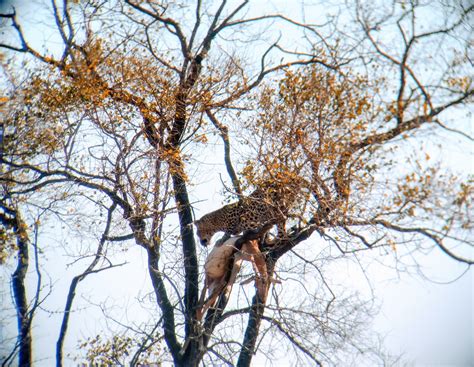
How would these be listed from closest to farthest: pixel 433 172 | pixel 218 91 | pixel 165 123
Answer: pixel 433 172 → pixel 165 123 → pixel 218 91

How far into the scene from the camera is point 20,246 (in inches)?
393

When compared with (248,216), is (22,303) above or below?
below

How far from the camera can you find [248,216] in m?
9.75

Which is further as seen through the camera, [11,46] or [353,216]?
[11,46]

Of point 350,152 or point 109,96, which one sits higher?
point 109,96

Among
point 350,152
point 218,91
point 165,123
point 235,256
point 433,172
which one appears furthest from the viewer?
point 218,91

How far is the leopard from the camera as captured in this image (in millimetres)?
8398

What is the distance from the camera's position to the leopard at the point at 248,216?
27.6ft

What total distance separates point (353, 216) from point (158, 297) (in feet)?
12.5

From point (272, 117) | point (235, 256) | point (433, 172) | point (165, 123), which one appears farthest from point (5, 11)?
point (433, 172)

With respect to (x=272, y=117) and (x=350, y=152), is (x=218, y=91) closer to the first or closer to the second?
(x=272, y=117)

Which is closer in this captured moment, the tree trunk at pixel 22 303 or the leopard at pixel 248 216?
the leopard at pixel 248 216

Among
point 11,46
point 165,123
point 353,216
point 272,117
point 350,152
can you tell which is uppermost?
point 11,46

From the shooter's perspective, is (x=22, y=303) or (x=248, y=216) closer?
(x=248, y=216)
